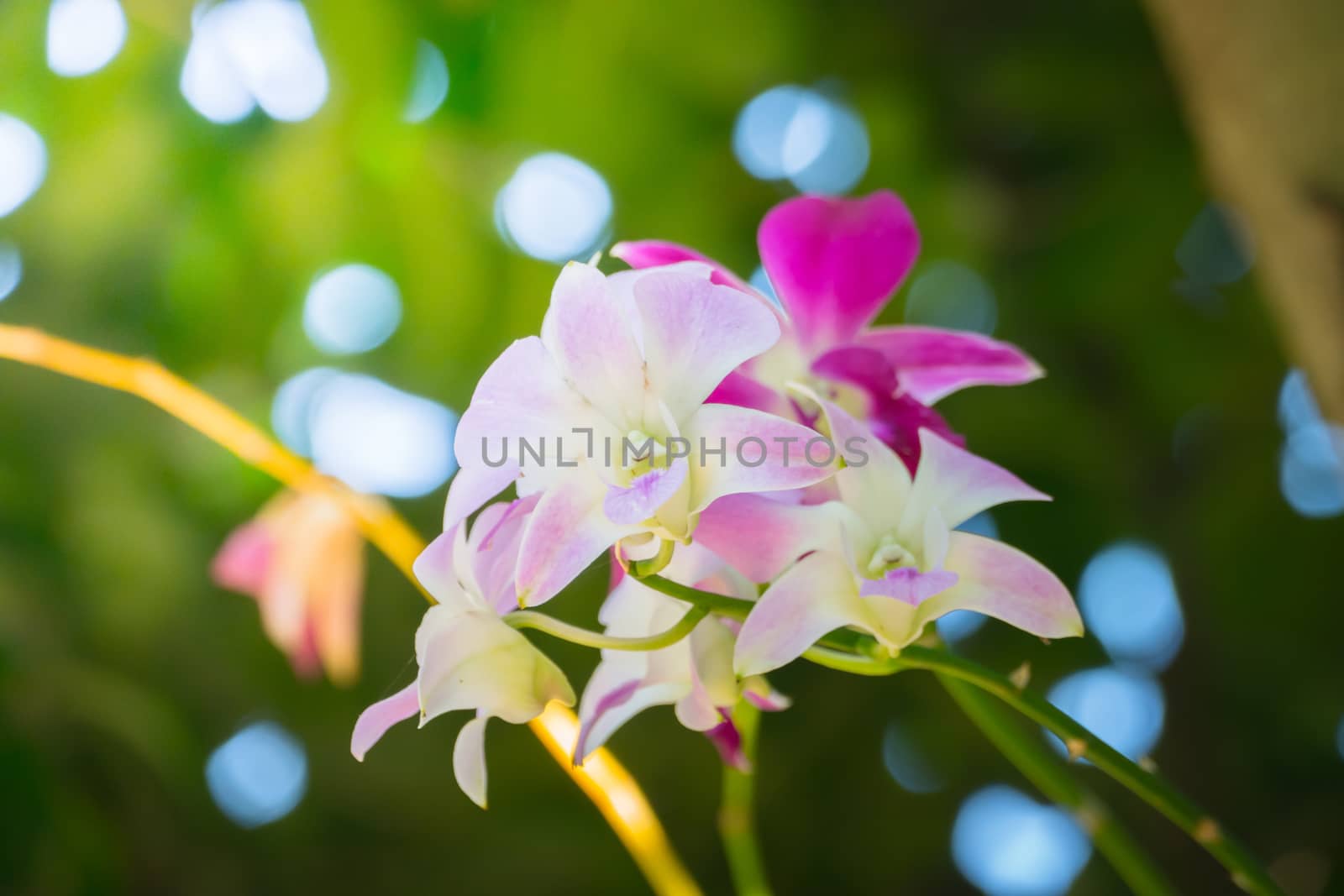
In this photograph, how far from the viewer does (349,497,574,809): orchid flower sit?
224mm

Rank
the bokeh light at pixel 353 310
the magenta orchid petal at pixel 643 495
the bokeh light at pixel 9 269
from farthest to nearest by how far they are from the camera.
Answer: the bokeh light at pixel 353 310
the bokeh light at pixel 9 269
the magenta orchid petal at pixel 643 495

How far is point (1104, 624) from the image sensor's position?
843 mm

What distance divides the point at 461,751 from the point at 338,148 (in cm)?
57

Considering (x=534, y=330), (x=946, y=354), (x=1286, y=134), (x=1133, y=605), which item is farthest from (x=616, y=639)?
(x=1133, y=605)

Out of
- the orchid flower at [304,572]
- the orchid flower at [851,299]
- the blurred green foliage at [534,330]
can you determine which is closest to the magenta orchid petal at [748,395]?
the orchid flower at [851,299]

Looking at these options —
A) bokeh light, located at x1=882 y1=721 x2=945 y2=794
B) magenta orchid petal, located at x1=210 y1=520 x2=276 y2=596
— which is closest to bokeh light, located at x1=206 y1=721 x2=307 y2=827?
magenta orchid petal, located at x1=210 y1=520 x2=276 y2=596

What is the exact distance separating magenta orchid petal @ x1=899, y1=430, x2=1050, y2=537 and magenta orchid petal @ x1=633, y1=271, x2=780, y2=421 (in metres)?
0.05

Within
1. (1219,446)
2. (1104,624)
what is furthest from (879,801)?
(1219,446)

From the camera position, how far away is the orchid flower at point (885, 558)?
21cm

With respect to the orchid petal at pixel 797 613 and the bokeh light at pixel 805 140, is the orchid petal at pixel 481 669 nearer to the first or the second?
the orchid petal at pixel 797 613

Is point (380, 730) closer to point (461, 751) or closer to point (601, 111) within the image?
point (461, 751)

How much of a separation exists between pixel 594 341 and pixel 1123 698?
75 centimetres

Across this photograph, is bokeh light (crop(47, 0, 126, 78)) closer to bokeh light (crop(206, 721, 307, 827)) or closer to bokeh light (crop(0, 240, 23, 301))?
bokeh light (crop(0, 240, 23, 301))

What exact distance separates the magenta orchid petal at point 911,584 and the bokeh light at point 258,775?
72cm
